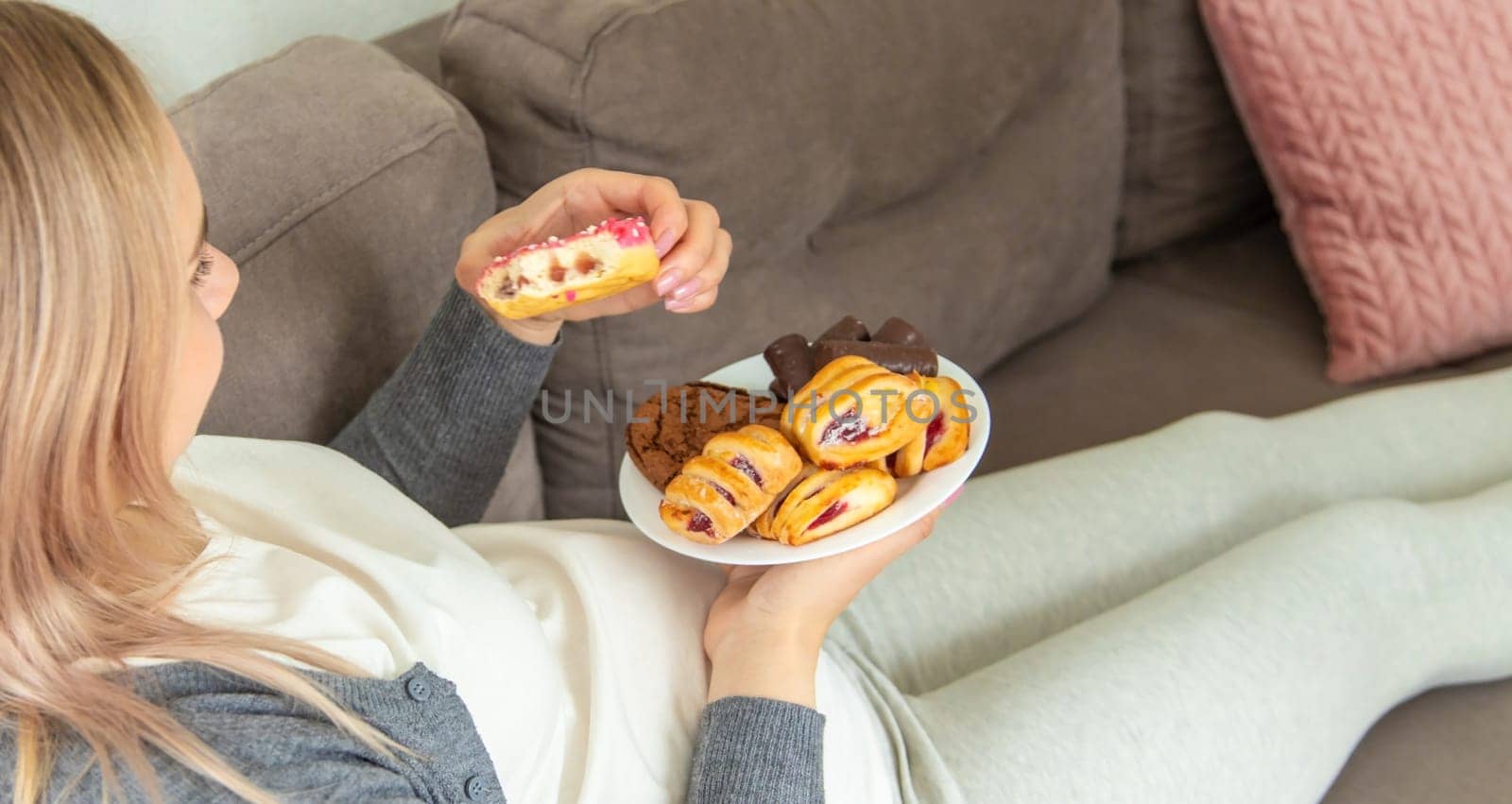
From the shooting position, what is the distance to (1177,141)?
1.61 metres

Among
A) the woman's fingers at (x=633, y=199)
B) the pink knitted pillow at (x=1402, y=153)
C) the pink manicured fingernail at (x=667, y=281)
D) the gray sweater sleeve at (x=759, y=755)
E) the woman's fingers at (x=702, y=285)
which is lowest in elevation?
the pink knitted pillow at (x=1402, y=153)

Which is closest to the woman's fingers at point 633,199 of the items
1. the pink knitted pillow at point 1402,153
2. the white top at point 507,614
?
the white top at point 507,614

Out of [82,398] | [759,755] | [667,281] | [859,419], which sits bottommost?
[759,755]

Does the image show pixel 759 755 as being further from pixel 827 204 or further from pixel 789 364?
pixel 827 204

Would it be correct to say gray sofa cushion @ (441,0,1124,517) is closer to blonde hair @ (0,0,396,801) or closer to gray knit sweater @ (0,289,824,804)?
gray knit sweater @ (0,289,824,804)

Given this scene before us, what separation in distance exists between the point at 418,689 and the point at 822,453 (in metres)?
0.29

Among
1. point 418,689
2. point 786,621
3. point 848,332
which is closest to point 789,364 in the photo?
point 848,332

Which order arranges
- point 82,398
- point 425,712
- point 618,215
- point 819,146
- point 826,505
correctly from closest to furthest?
point 82,398
point 425,712
point 826,505
point 618,215
point 819,146

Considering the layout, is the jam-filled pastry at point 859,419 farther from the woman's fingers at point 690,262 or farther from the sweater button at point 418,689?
the sweater button at point 418,689

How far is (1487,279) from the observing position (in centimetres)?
140

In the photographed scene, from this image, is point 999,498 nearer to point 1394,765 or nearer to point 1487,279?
point 1394,765

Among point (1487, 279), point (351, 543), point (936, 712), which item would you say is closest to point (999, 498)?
point (936, 712)

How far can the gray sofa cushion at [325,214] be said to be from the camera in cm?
97

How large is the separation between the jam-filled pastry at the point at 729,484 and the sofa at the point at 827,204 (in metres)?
0.35
